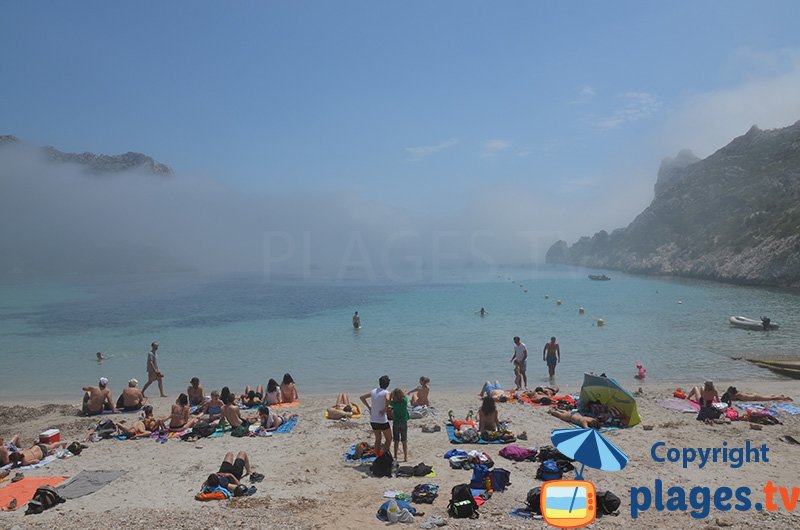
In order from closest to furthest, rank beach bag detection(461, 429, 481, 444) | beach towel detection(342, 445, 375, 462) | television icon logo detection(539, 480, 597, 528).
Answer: television icon logo detection(539, 480, 597, 528) → beach towel detection(342, 445, 375, 462) → beach bag detection(461, 429, 481, 444)

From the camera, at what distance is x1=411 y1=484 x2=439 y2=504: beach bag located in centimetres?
810

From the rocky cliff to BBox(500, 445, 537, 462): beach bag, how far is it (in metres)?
68.3

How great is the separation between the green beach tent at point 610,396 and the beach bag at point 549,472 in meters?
4.48

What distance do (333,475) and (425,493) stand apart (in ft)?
7.74

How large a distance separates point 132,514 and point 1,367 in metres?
24.0

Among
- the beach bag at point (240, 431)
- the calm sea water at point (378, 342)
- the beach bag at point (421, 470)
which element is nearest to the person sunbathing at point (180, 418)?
the beach bag at point (240, 431)

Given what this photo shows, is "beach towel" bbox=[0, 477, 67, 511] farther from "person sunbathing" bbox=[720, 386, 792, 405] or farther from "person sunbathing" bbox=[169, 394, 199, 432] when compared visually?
"person sunbathing" bbox=[720, 386, 792, 405]

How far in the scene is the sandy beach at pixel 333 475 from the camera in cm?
749

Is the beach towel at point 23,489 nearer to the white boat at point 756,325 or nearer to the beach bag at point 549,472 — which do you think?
the beach bag at point 549,472

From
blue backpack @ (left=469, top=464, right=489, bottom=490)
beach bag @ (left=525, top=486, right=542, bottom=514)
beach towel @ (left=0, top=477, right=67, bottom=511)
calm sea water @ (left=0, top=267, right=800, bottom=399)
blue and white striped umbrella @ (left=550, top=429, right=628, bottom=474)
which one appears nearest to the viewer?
blue and white striped umbrella @ (left=550, top=429, right=628, bottom=474)

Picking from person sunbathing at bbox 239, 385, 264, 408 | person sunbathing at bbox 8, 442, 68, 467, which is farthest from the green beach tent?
person sunbathing at bbox 8, 442, 68, 467

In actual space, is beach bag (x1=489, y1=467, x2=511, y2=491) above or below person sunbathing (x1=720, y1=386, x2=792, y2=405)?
above

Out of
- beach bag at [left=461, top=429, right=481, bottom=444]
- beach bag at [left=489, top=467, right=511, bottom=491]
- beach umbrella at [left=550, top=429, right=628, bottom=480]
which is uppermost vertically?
beach umbrella at [left=550, top=429, right=628, bottom=480]

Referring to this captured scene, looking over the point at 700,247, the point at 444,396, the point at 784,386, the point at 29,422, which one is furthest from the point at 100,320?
the point at 700,247
